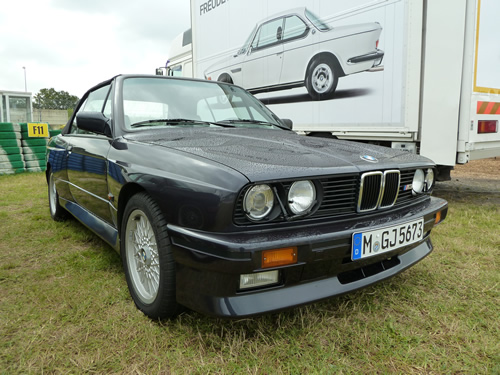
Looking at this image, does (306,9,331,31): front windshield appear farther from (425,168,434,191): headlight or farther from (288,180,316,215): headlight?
(288,180,316,215): headlight

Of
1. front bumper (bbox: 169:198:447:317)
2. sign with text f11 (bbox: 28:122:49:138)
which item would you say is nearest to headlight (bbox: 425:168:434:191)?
front bumper (bbox: 169:198:447:317)

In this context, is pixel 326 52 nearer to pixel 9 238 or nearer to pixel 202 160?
pixel 202 160

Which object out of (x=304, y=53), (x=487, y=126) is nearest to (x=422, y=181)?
(x=487, y=126)

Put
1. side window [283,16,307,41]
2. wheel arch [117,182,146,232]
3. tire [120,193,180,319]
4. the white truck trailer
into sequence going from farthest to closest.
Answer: side window [283,16,307,41], the white truck trailer, wheel arch [117,182,146,232], tire [120,193,180,319]

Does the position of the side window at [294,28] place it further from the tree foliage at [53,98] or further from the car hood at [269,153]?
the tree foliage at [53,98]

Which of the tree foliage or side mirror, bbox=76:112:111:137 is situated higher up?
the tree foliage

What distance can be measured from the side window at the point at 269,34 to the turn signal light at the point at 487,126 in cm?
292

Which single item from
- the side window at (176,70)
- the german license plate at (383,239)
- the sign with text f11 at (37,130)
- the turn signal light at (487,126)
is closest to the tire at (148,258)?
the german license plate at (383,239)

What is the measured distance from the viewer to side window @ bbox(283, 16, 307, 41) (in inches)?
206

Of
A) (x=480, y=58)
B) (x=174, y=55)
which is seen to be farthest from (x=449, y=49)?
(x=174, y=55)

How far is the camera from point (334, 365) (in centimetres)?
162

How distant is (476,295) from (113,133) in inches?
97.6

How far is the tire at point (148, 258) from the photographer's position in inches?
68.5

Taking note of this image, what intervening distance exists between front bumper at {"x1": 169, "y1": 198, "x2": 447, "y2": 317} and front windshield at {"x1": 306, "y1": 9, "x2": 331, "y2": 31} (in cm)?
390
